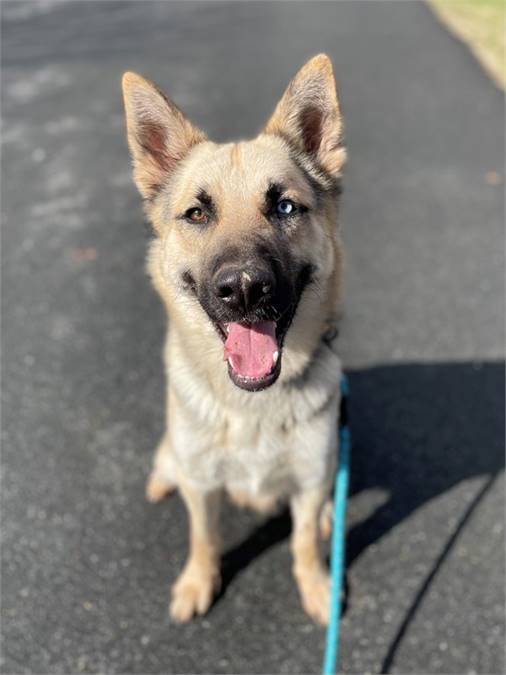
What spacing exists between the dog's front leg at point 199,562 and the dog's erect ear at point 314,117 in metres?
1.83

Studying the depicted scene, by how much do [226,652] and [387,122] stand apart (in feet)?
23.0

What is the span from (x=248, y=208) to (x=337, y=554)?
173 cm

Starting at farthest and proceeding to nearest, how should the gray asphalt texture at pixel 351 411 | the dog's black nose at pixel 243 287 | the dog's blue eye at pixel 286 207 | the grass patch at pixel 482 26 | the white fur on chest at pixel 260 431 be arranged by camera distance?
the grass patch at pixel 482 26 → the gray asphalt texture at pixel 351 411 → the white fur on chest at pixel 260 431 → the dog's blue eye at pixel 286 207 → the dog's black nose at pixel 243 287

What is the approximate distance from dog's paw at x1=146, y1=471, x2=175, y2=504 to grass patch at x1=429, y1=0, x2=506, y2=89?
795 cm

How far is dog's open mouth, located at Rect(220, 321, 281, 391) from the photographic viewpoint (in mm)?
2551

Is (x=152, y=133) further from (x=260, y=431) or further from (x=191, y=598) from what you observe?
(x=191, y=598)

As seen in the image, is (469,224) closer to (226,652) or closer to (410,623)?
(410,623)

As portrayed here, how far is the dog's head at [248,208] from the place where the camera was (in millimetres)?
2482

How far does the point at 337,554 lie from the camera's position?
9.51ft

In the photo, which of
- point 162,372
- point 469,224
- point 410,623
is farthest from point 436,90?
point 410,623

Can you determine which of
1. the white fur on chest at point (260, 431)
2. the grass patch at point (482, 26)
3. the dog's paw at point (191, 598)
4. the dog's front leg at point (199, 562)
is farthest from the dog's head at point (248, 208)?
the grass patch at point (482, 26)

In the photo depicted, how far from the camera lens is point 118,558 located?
11.2 ft

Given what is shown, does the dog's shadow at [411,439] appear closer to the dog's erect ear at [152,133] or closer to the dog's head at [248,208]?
the dog's head at [248,208]

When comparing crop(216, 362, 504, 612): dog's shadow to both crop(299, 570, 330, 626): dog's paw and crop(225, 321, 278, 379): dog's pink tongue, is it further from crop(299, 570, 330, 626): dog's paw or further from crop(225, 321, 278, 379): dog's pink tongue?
crop(225, 321, 278, 379): dog's pink tongue
